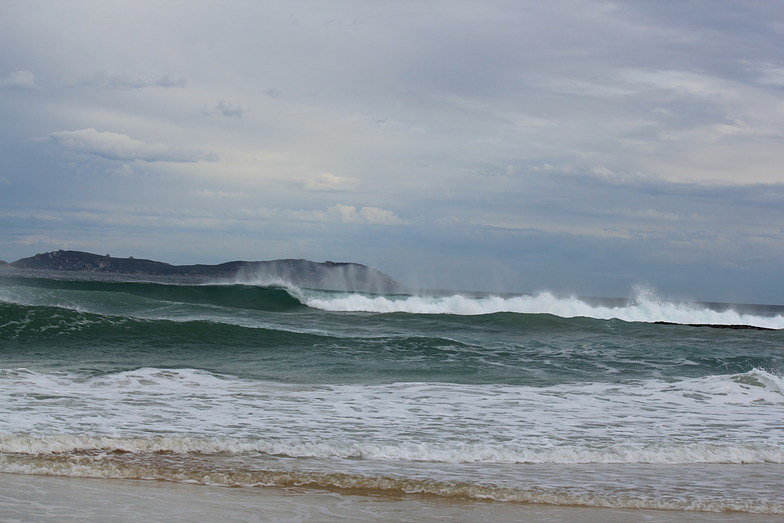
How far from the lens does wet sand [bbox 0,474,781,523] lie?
13.4 feet

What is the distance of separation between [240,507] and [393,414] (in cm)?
361

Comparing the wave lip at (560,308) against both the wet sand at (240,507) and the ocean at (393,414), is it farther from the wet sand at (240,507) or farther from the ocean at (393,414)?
the wet sand at (240,507)

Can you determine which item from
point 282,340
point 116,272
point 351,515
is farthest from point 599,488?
point 116,272

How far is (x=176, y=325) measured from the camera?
52.3 feet

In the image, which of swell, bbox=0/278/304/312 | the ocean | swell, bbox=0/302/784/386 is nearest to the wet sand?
the ocean

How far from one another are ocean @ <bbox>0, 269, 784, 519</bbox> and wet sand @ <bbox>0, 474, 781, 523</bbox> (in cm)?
14

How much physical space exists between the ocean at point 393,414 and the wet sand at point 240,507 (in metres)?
0.14

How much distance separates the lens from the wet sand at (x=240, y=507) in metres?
4.09

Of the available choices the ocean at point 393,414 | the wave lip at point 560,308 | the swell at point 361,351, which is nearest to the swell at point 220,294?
the wave lip at point 560,308

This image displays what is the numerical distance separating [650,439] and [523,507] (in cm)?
289

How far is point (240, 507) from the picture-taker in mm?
4320

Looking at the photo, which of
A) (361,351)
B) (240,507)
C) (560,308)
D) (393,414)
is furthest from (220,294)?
(240,507)

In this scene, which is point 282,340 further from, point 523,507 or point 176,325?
point 523,507

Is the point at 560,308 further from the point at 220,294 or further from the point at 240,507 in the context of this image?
the point at 240,507
